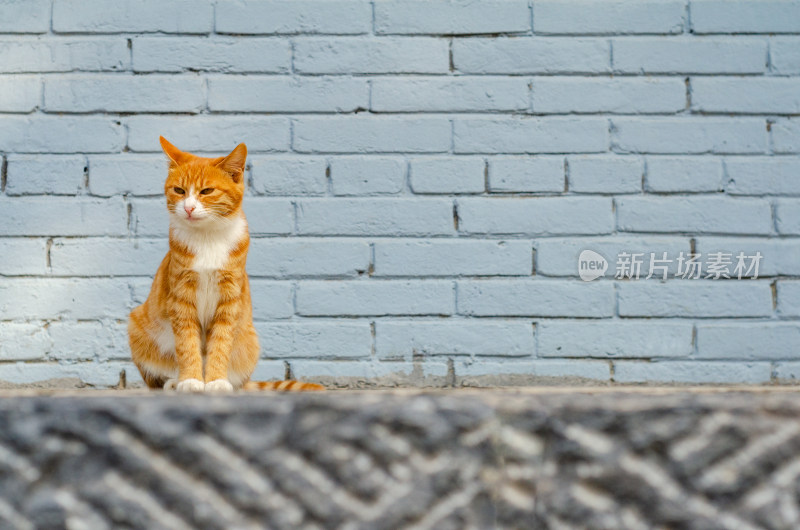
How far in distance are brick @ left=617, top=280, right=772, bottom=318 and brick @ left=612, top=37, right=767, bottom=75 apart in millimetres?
617

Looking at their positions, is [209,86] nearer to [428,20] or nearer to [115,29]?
[115,29]

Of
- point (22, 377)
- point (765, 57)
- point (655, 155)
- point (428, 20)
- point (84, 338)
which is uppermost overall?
point (428, 20)

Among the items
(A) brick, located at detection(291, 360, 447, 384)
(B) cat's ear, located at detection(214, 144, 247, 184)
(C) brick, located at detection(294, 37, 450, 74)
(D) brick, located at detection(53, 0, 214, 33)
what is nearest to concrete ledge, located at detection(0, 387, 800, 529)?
(B) cat's ear, located at detection(214, 144, 247, 184)

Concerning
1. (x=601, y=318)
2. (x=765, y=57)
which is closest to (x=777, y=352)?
(x=601, y=318)

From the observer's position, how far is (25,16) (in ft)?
5.77

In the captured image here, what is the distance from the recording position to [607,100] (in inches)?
69.5

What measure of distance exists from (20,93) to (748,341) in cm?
218

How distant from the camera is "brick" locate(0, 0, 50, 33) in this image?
175 centimetres

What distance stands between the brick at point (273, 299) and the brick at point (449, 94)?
0.58 m

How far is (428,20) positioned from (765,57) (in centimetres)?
99

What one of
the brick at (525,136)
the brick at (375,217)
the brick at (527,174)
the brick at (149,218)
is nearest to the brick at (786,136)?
the brick at (525,136)

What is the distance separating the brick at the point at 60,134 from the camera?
1.73 m

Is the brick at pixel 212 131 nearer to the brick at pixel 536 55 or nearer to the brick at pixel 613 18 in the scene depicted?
the brick at pixel 536 55

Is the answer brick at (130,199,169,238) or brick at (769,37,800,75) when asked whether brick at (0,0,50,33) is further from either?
brick at (769,37,800,75)
